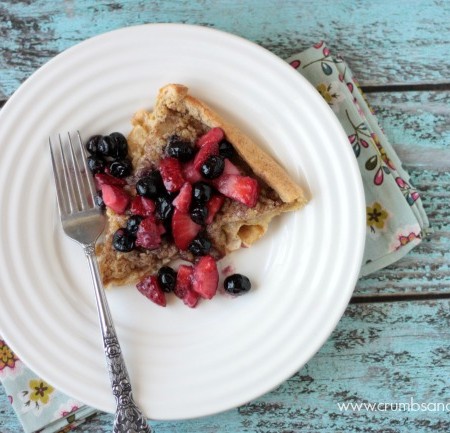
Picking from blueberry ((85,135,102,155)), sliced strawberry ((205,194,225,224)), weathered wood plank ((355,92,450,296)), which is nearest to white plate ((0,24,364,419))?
blueberry ((85,135,102,155))

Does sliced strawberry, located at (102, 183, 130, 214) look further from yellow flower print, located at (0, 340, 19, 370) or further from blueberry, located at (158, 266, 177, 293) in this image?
yellow flower print, located at (0, 340, 19, 370)

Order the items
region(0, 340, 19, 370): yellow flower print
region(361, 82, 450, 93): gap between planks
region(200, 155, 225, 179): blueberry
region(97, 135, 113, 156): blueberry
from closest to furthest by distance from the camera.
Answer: region(200, 155, 225, 179): blueberry
region(97, 135, 113, 156): blueberry
region(0, 340, 19, 370): yellow flower print
region(361, 82, 450, 93): gap between planks

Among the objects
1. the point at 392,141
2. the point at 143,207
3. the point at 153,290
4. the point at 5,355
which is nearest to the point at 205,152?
the point at 143,207

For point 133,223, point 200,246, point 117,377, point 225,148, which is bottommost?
point 117,377

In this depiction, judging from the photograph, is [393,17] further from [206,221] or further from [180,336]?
[180,336]

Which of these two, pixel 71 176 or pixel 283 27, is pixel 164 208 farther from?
pixel 283 27
